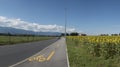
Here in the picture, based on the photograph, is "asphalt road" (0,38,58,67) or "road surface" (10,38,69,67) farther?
"asphalt road" (0,38,58,67)

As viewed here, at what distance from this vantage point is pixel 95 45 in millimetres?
17047

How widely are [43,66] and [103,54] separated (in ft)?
19.0

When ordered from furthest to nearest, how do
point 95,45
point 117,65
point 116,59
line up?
point 95,45, point 116,59, point 117,65

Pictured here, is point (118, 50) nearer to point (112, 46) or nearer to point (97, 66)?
point (112, 46)

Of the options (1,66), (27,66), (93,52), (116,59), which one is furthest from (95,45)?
(1,66)

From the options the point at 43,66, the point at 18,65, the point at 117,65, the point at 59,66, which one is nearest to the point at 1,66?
the point at 18,65

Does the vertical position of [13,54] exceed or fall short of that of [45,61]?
it exceeds it

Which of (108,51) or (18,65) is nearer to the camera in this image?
(18,65)

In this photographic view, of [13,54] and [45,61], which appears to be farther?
[13,54]

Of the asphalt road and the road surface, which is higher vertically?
the asphalt road

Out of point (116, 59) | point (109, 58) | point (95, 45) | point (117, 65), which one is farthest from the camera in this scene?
point (95, 45)

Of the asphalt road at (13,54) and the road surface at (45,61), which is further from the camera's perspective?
the asphalt road at (13,54)

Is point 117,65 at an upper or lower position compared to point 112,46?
lower

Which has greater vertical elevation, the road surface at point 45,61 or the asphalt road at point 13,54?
the asphalt road at point 13,54
